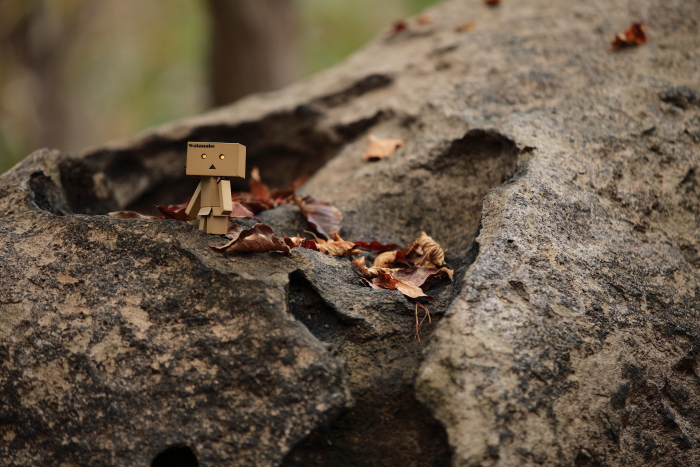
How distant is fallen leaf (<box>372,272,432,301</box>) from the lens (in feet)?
6.31

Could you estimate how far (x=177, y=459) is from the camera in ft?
5.43

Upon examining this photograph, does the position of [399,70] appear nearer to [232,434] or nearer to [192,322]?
[192,322]

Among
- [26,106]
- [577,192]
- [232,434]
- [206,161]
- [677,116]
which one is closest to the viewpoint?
[232,434]

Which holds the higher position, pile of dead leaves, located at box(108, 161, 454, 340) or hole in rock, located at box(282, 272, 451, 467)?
pile of dead leaves, located at box(108, 161, 454, 340)

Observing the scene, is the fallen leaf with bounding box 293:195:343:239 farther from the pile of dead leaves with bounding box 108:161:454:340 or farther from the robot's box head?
the robot's box head

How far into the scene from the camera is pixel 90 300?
1763 mm

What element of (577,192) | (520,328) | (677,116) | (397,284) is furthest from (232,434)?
(677,116)

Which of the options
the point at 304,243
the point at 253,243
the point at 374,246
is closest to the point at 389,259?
the point at 374,246

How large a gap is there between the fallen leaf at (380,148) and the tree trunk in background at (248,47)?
12.7 feet

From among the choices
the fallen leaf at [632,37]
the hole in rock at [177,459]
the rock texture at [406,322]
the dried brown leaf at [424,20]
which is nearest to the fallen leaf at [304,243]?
the rock texture at [406,322]

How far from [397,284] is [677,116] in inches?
63.1

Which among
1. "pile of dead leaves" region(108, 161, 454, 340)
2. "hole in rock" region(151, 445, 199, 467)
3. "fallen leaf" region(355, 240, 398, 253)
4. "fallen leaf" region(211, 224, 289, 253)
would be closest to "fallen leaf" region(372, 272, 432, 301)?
"pile of dead leaves" region(108, 161, 454, 340)

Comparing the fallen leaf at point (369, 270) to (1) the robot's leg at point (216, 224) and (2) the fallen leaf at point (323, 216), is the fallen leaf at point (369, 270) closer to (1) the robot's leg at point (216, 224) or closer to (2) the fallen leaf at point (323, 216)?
(2) the fallen leaf at point (323, 216)

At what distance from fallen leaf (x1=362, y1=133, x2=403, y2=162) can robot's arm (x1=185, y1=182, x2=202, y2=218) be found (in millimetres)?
1171
